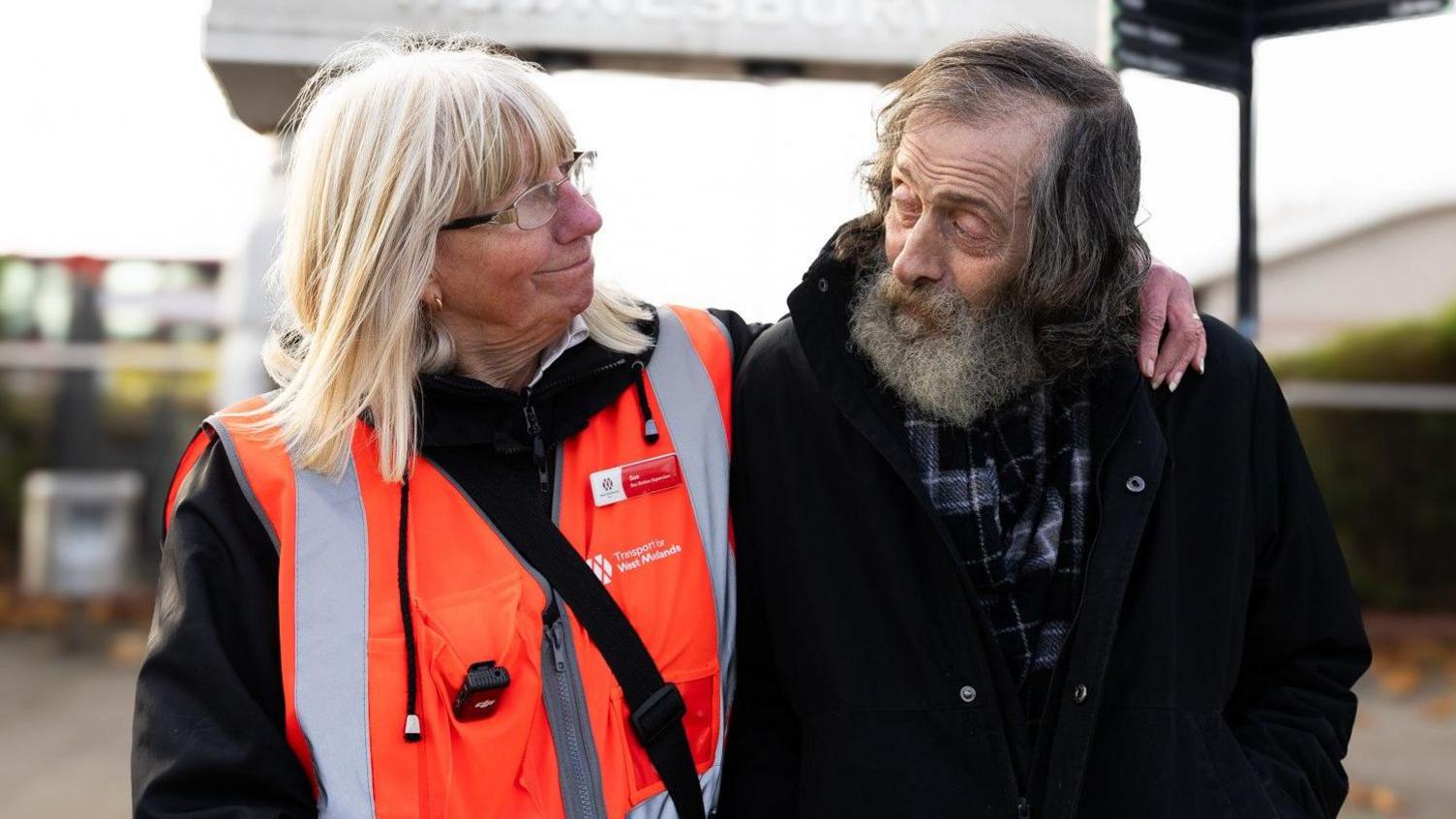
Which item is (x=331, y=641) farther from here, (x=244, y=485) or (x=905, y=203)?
A: (x=905, y=203)

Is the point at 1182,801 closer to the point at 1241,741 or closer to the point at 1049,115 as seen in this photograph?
the point at 1241,741

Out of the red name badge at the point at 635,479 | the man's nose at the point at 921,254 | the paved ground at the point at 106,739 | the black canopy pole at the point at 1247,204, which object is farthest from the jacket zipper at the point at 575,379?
the paved ground at the point at 106,739

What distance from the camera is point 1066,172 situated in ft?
7.59

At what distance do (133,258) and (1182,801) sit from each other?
856cm

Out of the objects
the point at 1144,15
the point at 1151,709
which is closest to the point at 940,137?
the point at 1151,709

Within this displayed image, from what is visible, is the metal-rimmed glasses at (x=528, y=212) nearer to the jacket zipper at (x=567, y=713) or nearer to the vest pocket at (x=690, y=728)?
the jacket zipper at (x=567, y=713)

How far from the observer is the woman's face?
92.9 inches

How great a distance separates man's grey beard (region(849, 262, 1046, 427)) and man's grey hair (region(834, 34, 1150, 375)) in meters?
0.04

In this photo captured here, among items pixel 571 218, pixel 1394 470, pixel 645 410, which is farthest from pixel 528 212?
pixel 1394 470

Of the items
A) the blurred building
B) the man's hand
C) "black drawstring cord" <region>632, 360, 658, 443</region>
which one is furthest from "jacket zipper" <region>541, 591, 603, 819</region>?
the blurred building

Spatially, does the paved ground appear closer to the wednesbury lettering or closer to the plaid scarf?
the wednesbury lettering

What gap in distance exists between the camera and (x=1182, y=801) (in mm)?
2162

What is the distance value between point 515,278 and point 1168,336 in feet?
3.42

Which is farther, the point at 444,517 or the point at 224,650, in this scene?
the point at 444,517
